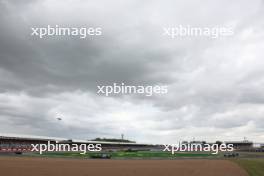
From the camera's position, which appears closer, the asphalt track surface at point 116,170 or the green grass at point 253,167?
the asphalt track surface at point 116,170

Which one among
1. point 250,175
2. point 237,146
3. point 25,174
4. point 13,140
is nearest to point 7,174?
point 25,174

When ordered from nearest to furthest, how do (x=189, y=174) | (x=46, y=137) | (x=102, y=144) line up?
(x=189, y=174)
(x=46, y=137)
(x=102, y=144)

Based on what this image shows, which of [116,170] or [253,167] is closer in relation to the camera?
[116,170]

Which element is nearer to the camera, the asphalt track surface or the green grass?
the asphalt track surface

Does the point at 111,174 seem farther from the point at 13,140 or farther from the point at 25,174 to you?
the point at 13,140

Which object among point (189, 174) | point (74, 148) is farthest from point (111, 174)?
point (74, 148)

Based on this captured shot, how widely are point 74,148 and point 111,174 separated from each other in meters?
112

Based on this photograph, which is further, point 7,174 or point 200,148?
point 200,148

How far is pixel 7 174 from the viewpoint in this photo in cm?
3266

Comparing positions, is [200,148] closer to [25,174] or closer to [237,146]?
[237,146]

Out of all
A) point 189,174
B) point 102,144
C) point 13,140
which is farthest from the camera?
point 102,144

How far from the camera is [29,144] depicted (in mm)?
142375

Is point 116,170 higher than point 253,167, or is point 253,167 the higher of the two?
point 116,170

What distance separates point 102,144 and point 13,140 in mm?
52477
